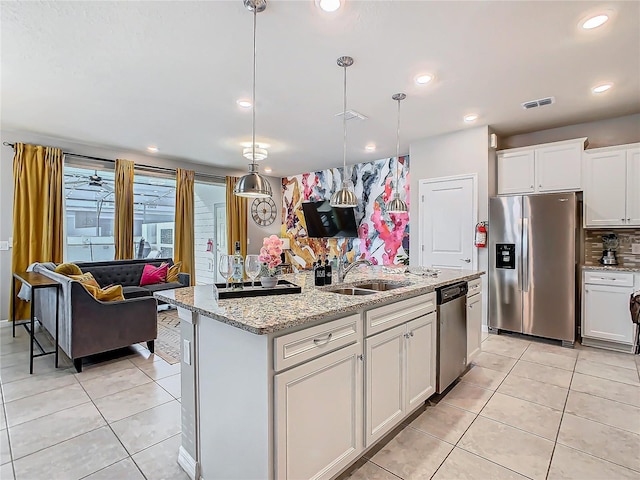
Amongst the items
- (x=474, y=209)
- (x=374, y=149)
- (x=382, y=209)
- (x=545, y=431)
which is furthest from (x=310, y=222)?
(x=545, y=431)

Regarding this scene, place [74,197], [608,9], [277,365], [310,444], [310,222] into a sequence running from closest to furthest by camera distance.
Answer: [277,365] → [310,444] → [608,9] → [74,197] → [310,222]

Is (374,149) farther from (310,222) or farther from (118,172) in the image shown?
(118,172)

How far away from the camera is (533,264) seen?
155 inches

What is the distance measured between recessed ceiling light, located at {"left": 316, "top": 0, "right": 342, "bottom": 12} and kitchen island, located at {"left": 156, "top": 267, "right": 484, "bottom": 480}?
1.76m

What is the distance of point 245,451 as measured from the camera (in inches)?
55.9

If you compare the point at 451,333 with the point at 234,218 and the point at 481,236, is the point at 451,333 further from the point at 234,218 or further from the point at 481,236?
the point at 234,218

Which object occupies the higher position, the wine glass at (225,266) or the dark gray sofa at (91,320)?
the wine glass at (225,266)

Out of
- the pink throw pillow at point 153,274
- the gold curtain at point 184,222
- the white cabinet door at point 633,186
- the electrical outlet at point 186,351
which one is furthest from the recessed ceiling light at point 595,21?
the gold curtain at point 184,222

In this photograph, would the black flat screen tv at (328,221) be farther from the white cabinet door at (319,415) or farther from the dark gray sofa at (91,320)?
the white cabinet door at (319,415)

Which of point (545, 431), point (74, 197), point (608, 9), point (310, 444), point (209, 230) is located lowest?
point (545, 431)

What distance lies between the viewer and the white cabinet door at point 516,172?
4.16 m

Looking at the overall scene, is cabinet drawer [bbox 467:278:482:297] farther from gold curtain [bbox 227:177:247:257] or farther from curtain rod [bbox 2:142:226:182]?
curtain rod [bbox 2:142:226:182]

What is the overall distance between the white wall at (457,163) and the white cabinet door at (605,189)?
3.34 feet

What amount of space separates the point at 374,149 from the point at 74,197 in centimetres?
495
